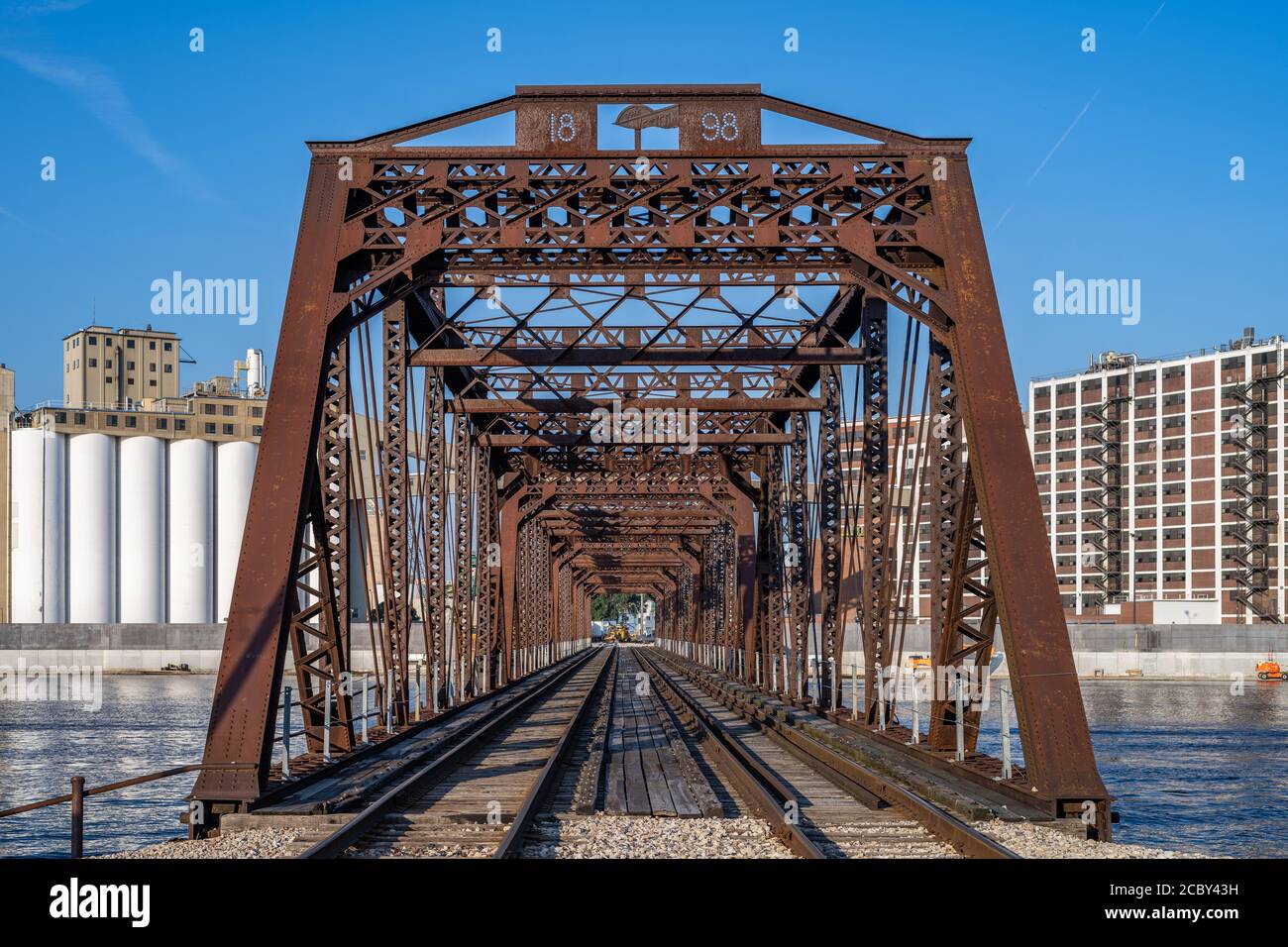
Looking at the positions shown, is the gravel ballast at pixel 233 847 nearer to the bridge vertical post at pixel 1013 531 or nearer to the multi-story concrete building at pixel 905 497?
the bridge vertical post at pixel 1013 531

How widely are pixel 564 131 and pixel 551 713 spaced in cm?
1839

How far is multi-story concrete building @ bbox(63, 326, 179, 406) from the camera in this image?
506 ft

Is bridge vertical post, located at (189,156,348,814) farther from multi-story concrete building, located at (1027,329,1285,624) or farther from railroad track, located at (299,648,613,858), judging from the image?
multi-story concrete building, located at (1027,329,1285,624)

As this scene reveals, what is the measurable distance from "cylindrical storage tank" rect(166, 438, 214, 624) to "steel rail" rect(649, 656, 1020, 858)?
2883 inches

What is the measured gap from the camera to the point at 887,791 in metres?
15.2

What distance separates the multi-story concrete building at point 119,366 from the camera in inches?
6078

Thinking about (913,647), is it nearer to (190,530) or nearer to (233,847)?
(190,530)

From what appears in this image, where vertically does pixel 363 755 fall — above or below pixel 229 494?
below

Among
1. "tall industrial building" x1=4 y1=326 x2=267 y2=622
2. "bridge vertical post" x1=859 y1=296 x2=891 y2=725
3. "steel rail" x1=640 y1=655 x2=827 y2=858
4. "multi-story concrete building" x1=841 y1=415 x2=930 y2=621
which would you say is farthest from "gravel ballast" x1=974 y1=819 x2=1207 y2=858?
"tall industrial building" x1=4 y1=326 x2=267 y2=622

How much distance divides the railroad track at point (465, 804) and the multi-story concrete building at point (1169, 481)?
94.4m

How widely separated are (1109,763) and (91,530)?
74.3 meters

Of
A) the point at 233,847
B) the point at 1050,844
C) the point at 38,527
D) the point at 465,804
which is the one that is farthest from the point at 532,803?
the point at 38,527

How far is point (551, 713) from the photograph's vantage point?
33.5 m
